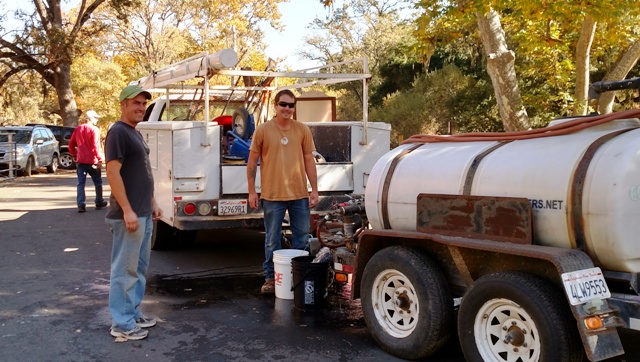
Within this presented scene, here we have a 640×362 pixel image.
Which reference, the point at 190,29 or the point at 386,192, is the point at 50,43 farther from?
the point at 386,192

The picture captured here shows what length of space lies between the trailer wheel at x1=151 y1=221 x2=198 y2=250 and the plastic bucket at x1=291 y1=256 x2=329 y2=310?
10.3 feet

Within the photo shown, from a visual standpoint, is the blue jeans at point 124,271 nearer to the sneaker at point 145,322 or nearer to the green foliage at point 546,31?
the sneaker at point 145,322

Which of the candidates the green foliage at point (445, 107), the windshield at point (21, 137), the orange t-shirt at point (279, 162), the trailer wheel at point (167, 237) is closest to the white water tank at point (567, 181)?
the orange t-shirt at point (279, 162)

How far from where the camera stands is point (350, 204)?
20.9ft

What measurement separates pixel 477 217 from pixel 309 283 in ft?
6.88

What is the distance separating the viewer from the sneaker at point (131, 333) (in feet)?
16.5

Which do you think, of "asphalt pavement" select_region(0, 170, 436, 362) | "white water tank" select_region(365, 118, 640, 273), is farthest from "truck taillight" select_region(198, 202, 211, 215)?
"white water tank" select_region(365, 118, 640, 273)

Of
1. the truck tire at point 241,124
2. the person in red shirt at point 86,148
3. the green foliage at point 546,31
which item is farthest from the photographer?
the person in red shirt at point 86,148

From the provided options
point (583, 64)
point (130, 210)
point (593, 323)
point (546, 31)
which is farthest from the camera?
point (546, 31)

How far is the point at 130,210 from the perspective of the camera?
4898mm

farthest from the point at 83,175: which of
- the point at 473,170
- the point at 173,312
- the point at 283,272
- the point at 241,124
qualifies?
the point at 473,170

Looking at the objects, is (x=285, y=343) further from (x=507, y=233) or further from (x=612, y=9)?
(x=612, y=9)

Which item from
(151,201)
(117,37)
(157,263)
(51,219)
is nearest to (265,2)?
(117,37)

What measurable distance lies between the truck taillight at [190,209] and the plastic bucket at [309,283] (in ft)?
5.74
